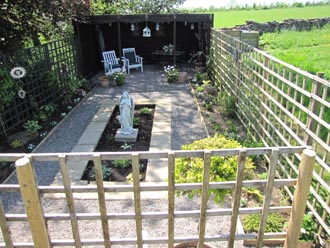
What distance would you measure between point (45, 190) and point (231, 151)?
1451 millimetres

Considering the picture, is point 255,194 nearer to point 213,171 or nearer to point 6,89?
point 213,171

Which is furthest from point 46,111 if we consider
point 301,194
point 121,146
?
point 301,194

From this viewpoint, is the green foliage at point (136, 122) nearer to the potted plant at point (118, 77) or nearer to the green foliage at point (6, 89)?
the green foliage at point (6, 89)

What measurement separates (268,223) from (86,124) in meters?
4.74

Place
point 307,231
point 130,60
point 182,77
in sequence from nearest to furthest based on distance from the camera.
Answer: point 307,231
point 182,77
point 130,60

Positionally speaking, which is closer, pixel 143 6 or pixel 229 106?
pixel 229 106

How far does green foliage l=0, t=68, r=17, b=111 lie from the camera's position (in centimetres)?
593

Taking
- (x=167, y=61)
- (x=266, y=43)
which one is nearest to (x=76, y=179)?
(x=167, y=61)

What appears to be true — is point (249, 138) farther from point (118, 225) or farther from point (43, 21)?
point (43, 21)

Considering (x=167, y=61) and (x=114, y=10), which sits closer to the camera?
(x=167, y=61)

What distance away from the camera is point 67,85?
8891 millimetres

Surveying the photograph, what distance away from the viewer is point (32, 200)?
2215 millimetres

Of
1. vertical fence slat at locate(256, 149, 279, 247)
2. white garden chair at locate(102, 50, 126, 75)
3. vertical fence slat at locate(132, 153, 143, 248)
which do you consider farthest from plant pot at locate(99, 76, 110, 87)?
vertical fence slat at locate(256, 149, 279, 247)

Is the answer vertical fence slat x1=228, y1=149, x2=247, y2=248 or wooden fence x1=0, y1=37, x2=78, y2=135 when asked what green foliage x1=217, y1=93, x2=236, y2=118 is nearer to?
wooden fence x1=0, y1=37, x2=78, y2=135
